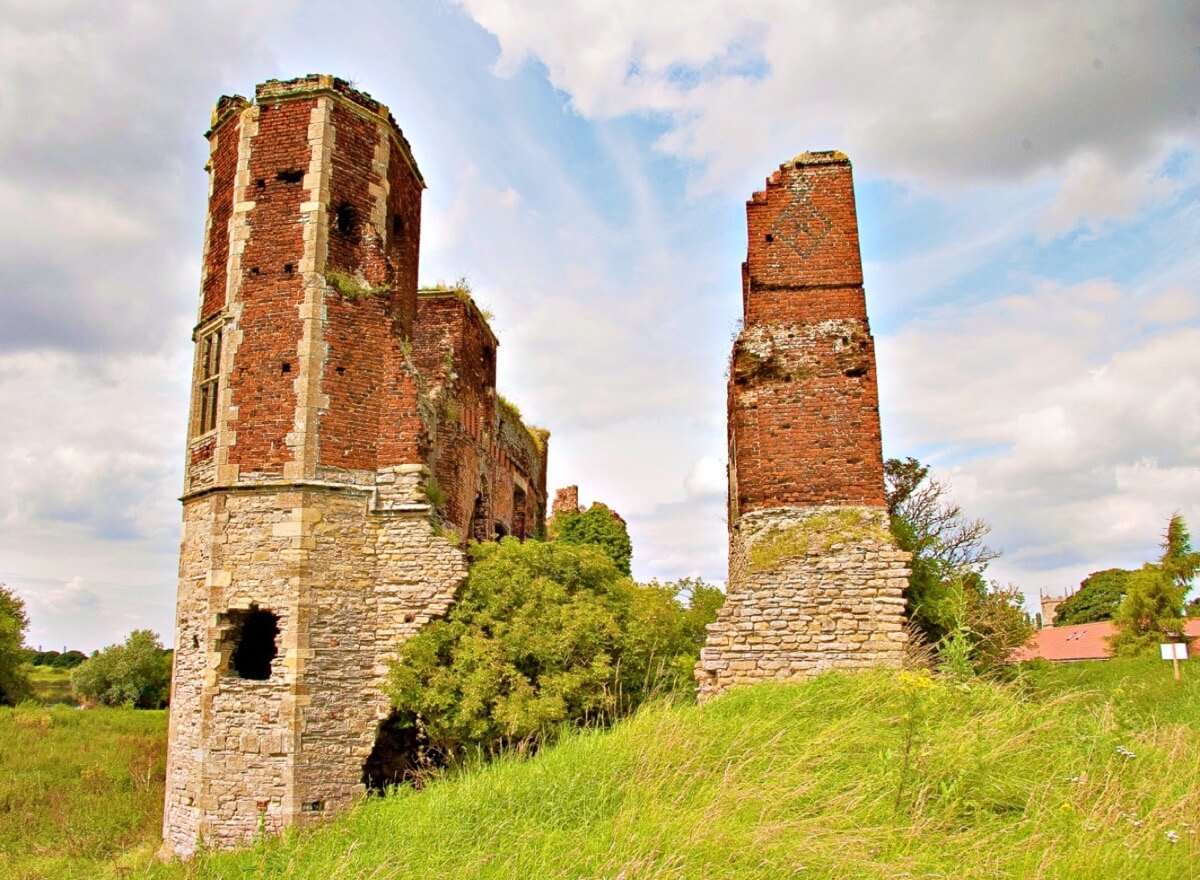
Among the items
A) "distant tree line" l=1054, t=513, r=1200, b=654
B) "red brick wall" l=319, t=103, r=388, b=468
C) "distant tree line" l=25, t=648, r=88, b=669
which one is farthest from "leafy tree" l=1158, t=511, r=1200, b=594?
"distant tree line" l=25, t=648, r=88, b=669

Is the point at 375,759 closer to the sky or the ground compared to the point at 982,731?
closer to the ground

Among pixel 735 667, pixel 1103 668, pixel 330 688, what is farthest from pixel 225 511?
pixel 1103 668

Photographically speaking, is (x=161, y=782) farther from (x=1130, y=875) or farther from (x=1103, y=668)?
(x=1103, y=668)

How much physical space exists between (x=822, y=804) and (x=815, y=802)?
14 centimetres

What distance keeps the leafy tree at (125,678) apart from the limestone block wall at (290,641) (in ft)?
99.3

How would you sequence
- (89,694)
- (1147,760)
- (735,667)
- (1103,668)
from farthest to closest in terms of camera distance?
(89,694)
(1103,668)
(735,667)
(1147,760)

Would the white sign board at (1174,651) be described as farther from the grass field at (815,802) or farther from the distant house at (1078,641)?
the distant house at (1078,641)

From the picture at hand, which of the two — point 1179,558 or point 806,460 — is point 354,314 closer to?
point 806,460

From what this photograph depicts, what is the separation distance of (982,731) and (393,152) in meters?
12.7

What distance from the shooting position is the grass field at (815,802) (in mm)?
5465

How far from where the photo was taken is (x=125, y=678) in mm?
39281

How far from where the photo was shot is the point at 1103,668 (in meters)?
22.8

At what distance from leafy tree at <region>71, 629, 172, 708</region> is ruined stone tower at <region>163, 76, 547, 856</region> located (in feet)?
100

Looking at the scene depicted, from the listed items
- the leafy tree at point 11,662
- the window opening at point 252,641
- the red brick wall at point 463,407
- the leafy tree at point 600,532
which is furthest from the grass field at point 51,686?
the red brick wall at point 463,407
